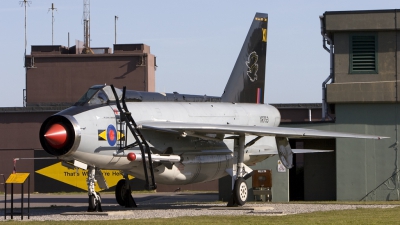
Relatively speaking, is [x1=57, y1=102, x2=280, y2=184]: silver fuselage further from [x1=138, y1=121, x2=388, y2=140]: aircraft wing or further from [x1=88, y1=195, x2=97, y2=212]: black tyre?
[x1=88, y1=195, x2=97, y2=212]: black tyre

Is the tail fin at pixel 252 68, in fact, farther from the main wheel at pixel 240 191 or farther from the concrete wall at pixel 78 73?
the concrete wall at pixel 78 73

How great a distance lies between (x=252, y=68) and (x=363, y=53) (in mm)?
4004

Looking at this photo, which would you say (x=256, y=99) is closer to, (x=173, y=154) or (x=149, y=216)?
(x=173, y=154)

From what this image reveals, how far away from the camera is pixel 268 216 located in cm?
1638

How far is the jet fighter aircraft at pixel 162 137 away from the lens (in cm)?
1762

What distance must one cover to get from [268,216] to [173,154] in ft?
12.7

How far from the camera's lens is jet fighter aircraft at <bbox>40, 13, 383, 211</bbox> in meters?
17.6

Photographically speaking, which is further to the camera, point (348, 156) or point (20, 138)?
point (20, 138)

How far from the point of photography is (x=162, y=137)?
19.2 m

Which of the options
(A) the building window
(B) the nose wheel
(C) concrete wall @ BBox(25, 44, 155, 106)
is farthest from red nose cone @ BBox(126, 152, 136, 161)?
(C) concrete wall @ BBox(25, 44, 155, 106)

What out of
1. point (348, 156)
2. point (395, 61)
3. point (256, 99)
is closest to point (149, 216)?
point (256, 99)

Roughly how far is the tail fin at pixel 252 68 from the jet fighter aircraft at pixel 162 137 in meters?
0.66

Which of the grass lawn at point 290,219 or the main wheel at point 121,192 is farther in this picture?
the main wheel at point 121,192

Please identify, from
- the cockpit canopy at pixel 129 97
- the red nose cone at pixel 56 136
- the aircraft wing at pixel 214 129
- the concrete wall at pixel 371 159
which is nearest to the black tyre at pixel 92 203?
the red nose cone at pixel 56 136
